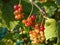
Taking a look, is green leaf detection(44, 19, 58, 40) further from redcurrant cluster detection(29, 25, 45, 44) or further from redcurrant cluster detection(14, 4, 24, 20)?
redcurrant cluster detection(14, 4, 24, 20)

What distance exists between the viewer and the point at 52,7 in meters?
1.86

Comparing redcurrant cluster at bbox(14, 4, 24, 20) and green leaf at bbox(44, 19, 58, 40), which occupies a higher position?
redcurrant cluster at bbox(14, 4, 24, 20)

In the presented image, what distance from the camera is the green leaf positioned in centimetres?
149

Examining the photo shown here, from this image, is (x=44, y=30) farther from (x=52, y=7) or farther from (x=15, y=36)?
(x=15, y=36)

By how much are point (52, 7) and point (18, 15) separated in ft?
1.23

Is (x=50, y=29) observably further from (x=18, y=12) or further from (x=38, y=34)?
(x=18, y=12)

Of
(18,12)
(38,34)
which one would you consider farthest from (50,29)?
(18,12)

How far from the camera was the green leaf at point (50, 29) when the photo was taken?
1493 mm

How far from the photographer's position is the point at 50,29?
152 cm

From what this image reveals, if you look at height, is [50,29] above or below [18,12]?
below

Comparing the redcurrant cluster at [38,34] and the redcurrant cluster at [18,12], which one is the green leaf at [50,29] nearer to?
the redcurrant cluster at [38,34]

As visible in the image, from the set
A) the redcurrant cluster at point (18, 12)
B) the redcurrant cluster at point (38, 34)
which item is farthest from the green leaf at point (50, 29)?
the redcurrant cluster at point (18, 12)

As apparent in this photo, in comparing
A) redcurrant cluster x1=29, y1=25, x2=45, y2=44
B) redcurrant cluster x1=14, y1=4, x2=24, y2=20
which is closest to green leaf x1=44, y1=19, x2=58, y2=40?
redcurrant cluster x1=29, y1=25, x2=45, y2=44

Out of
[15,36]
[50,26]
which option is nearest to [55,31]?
[50,26]
